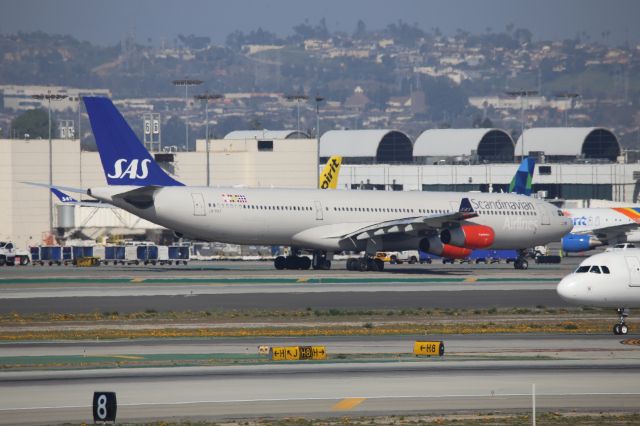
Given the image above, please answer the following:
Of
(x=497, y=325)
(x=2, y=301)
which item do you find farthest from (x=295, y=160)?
(x=497, y=325)

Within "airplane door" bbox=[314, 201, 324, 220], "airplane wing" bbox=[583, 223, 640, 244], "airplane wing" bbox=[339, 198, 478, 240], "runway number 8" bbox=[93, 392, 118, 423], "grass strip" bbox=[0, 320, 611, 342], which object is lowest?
"grass strip" bbox=[0, 320, 611, 342]

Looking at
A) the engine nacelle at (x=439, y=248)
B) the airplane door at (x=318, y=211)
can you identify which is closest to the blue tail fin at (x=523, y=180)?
the engine nacelle at (x=439, y=248)

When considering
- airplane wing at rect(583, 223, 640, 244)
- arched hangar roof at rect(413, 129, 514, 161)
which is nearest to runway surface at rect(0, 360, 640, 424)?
airplane wing at rect(583, 223, 640, 244)

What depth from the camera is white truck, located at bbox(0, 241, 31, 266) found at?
292 ft

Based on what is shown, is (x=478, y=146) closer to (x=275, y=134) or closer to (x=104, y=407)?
(x=275, y=134)

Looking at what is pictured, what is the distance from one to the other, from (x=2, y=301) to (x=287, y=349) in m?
22.8

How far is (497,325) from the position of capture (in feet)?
143

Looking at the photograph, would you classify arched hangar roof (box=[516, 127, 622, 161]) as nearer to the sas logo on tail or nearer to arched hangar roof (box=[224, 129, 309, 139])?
arched hangar roof (box=[224, 129, 309, 139])

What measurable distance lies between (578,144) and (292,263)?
343ft

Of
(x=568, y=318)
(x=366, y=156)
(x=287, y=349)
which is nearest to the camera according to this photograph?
(x=287, y=349)

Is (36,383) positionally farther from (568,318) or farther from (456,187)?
(456,187)

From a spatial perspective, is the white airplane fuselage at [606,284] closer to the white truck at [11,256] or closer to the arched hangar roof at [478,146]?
the white truck at [11,256]

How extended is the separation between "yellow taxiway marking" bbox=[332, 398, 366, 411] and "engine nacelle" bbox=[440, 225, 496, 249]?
4401 cm

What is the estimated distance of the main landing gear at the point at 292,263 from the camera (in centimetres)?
7444
